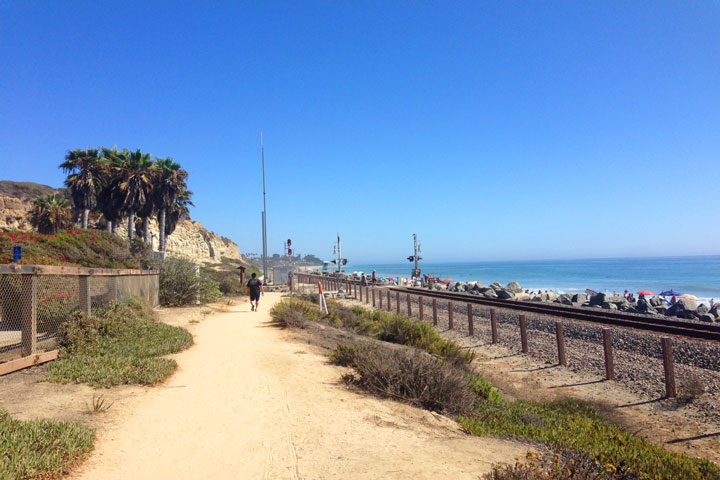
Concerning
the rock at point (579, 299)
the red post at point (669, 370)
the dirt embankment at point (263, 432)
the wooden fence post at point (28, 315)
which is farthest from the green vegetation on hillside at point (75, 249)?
the rock at point (579, 299)

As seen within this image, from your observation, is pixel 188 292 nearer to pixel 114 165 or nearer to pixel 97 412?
pixel 97 412

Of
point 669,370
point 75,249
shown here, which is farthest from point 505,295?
point 75,249

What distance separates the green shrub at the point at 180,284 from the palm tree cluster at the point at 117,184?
21067 millimetres

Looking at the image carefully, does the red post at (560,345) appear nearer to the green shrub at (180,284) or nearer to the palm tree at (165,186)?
the green shrub at (180,284)

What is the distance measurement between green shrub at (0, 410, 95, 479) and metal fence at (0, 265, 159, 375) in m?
2.82

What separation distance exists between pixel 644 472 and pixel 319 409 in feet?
12.1

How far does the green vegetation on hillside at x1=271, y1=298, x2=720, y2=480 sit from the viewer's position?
4512 millimetres

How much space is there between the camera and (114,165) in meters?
39.8

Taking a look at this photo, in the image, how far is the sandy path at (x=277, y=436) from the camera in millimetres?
4137

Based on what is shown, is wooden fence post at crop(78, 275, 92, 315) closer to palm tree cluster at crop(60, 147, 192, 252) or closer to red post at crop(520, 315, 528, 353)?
red post at crop(520, 315, 528, 353)

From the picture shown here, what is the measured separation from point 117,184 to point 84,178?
351cm

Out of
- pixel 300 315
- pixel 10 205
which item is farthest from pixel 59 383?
pixel 10 205

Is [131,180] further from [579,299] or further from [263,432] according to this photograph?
[263,432]

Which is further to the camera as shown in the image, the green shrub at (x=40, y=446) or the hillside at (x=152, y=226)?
the hillside at (x=152, y=226)
